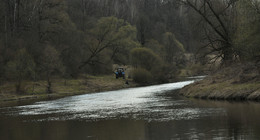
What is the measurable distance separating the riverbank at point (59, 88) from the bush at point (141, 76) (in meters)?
1.57

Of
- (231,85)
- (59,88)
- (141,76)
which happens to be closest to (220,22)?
(231,85)

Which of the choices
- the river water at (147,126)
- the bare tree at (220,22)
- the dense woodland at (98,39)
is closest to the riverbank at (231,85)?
the dense woodland at (98,39)

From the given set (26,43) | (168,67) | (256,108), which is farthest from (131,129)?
(168,67)

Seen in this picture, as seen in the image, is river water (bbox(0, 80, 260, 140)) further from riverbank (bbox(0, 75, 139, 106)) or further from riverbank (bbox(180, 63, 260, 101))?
riverbank (bbox(0, 75, 139, 106))

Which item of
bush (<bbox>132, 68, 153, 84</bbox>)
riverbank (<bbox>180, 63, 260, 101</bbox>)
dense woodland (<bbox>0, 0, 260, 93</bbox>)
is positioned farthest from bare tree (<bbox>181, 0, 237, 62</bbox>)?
bush (<bbox>132, 68, 153, 84</bbox>)

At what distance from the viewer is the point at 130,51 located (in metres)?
98.3

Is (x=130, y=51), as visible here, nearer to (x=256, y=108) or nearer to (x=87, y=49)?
(x=87, y=49)

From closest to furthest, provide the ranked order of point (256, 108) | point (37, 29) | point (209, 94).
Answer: point (256, 108)
point (209, 94)
point (37, 29)

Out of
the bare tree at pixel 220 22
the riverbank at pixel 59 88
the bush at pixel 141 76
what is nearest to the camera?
the bare tree at pixel 220 22

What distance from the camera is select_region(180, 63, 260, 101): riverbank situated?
35178mm

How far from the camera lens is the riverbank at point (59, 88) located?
6084 cm

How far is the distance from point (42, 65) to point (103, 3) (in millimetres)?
64797

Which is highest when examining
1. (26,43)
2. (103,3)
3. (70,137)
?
(103,3)

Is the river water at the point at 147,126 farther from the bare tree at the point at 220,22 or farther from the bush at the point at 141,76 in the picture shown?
the bush at the point at 141,76
